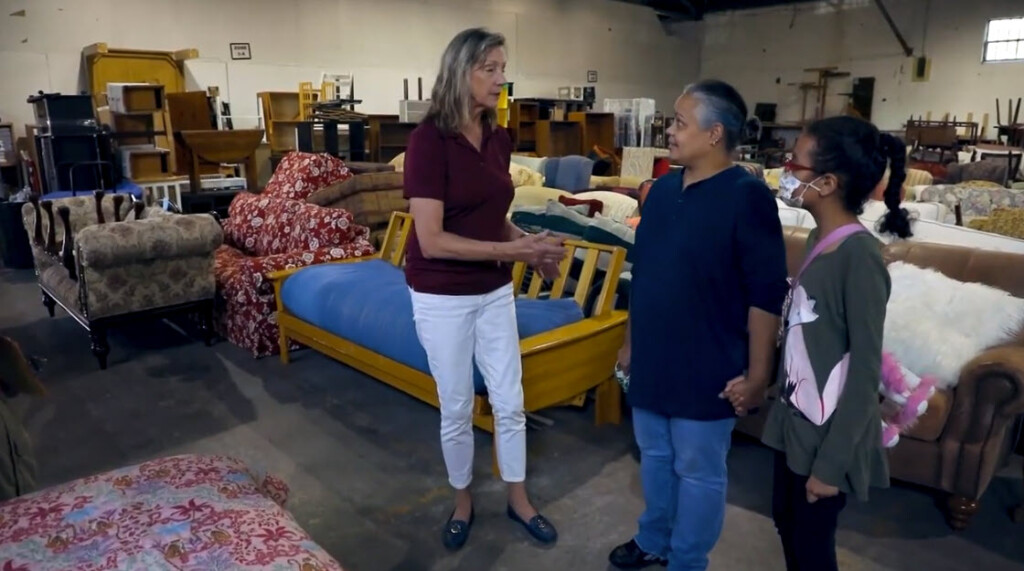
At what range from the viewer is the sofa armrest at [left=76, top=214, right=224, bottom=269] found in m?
3.44

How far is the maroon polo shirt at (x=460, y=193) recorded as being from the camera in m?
1.71

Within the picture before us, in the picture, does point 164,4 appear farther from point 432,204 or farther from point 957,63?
point 957,63

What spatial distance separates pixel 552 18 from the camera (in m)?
11.8

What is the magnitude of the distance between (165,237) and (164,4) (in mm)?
5416

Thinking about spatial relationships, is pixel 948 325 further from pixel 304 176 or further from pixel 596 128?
pixel 596 128

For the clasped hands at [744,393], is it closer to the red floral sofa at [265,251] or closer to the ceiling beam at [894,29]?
the red floral sofa at [265,251]

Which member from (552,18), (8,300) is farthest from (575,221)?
(552,18)

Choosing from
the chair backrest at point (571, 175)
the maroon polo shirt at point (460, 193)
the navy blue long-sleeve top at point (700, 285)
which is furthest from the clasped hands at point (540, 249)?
the chair backrest at point (571, 175)

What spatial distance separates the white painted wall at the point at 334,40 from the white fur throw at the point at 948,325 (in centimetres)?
575

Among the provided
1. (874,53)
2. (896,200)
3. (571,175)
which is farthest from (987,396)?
(874,53)

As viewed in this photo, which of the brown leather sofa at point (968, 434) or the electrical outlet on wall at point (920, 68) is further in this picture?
the electrical outlet on wall at point (920, 68)

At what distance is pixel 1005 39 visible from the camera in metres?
10.7

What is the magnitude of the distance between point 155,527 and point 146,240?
270 cm

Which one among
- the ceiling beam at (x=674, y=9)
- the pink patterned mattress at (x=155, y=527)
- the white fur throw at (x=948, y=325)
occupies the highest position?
the ceiling beam at (x=674, y=9)
